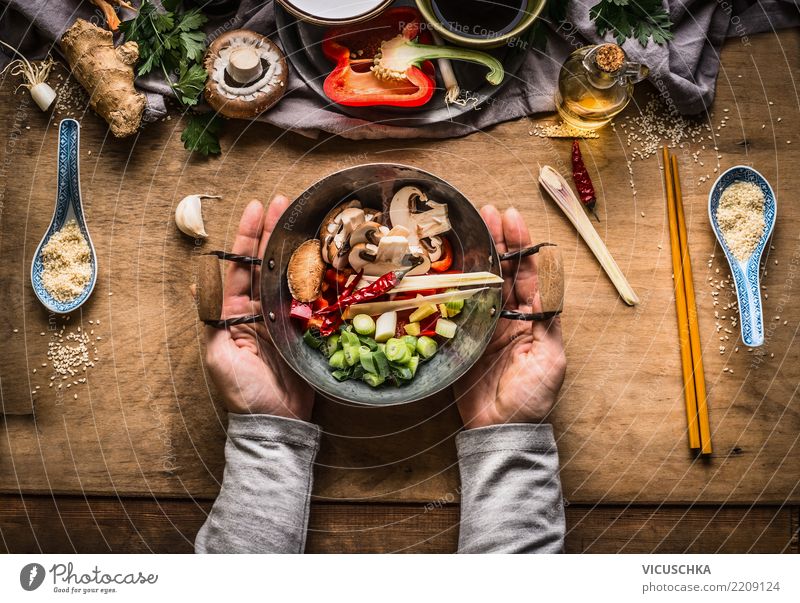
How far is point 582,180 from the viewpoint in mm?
1370

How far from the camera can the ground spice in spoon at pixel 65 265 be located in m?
1.35

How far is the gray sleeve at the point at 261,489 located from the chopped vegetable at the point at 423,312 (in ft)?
1.02

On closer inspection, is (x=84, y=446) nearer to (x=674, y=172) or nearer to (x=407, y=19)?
(x=407, y=19)

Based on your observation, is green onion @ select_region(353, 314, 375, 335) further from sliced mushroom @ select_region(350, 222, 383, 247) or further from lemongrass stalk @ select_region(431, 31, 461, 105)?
lemongrass stalk @ select_region(431, 31, 461, 105)

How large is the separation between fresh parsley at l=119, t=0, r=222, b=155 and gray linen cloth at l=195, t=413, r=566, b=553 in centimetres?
69

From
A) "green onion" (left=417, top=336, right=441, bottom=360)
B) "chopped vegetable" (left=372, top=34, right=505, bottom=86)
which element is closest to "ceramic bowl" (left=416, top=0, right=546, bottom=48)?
"chopped vegetable" (left=372, top=34, right=505, bottom=86)

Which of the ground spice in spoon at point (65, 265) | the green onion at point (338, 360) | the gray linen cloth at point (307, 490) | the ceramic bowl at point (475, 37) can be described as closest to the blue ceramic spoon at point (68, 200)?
the ground spice in spoon at point (65, 265)

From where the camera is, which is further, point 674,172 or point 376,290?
point 674,172

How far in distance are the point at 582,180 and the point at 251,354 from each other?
787 mm

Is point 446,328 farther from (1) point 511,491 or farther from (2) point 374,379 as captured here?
(1) point 511,491

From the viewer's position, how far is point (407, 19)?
136cm

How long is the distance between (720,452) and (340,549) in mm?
840

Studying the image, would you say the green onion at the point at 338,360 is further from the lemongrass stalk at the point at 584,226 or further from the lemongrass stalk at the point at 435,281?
the lemongrass stalk at the point at 584,226
